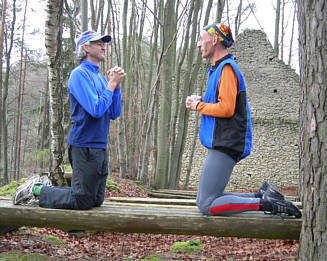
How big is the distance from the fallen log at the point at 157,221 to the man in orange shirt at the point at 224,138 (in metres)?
0.09

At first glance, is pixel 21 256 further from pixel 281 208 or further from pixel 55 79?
pixel 55 79

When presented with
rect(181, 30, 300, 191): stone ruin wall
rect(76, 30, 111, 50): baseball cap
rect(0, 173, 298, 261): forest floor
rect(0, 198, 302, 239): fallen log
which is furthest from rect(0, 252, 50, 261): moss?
rect(181, 30, 300, 191): stone ruin wall

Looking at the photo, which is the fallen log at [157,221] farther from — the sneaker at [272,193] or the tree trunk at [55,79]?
the tree trunk at [55,79]

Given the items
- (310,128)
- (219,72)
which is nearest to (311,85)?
(310,128)

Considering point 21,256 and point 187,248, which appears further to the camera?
point 187,248

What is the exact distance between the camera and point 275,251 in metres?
3.76

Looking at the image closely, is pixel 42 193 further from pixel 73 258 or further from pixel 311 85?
pixel 311 85

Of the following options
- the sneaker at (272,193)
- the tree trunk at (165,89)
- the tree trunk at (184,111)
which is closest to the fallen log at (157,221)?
the sneaker at (272,193)

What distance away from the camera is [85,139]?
2836 mm

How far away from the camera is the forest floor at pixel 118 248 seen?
326cm

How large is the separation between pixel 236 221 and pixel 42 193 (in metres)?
1.70

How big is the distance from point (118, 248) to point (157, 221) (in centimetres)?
172

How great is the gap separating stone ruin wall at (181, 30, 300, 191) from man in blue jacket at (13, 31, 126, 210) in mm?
14445

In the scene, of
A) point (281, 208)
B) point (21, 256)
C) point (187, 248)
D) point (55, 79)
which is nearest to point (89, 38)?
point (55, 79)
